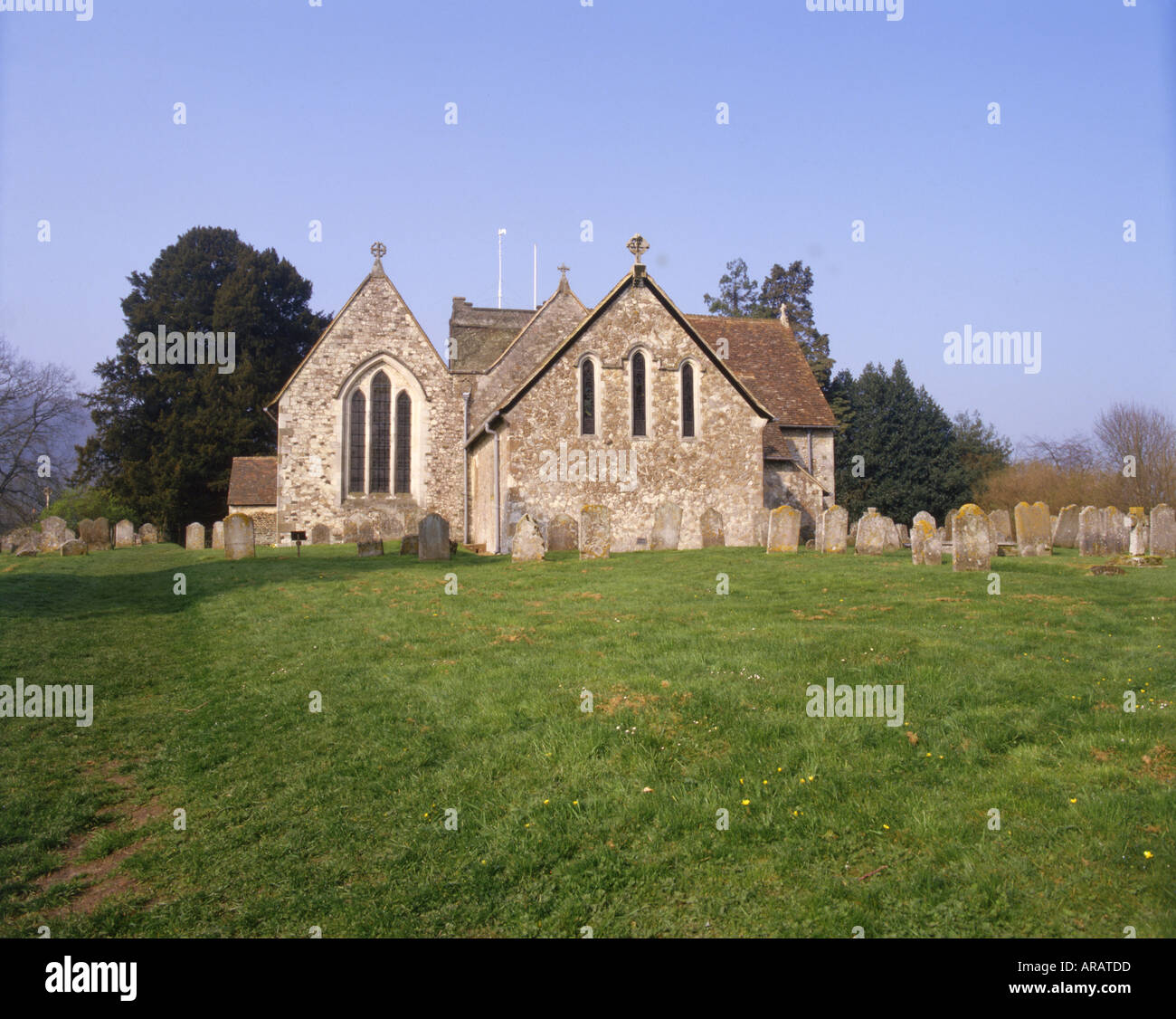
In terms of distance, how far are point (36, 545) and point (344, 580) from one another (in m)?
17.5

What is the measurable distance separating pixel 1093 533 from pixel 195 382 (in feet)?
128

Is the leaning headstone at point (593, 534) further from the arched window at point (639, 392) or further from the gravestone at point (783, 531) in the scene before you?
the arched window at point (639, 392)

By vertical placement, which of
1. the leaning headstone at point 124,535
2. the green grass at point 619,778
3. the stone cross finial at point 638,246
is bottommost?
the green grass at point 619,778

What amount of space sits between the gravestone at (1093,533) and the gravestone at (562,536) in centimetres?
1210

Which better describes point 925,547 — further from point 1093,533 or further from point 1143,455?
point 1143,455

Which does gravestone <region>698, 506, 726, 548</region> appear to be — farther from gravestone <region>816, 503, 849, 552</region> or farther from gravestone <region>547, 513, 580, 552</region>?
gravestone <region>816, 503, 849, 552</region>

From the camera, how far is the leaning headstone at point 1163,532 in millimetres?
17938

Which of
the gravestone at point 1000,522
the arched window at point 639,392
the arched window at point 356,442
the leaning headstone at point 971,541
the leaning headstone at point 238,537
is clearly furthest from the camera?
the arched window at point 356,442

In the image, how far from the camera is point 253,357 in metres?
43.7

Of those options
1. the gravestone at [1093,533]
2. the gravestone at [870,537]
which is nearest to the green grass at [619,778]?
the gravestone at [870,537]

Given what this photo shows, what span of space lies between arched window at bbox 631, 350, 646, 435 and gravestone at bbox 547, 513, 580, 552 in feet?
13.5

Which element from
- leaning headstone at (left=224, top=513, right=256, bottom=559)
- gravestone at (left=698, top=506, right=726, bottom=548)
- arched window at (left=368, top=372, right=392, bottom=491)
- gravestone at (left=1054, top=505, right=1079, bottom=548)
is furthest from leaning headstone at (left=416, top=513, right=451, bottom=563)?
gravestone at (left=1054, top=505, right=1079, bottom=548)

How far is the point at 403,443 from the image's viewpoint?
30531 mm

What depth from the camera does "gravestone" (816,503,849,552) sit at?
18.7 metres
